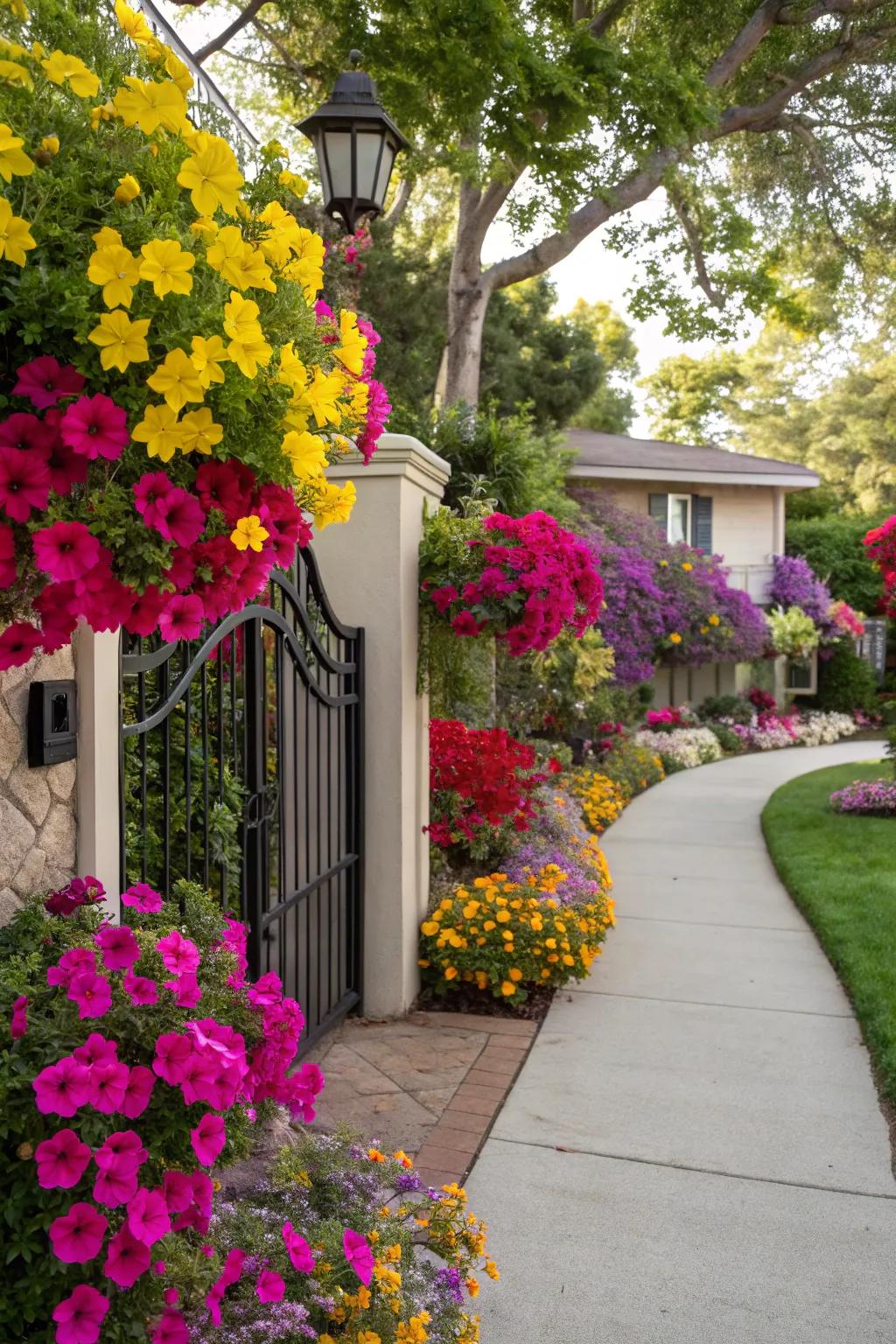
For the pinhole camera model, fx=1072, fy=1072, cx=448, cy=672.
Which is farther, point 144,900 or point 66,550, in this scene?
point 144,900

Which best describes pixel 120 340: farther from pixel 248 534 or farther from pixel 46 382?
pixel 248 534

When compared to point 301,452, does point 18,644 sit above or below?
below

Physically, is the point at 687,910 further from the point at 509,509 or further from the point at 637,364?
the point at 637,364

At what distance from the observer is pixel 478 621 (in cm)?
471

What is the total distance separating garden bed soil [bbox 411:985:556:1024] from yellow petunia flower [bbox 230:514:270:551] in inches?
153

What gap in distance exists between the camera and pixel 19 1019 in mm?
1705

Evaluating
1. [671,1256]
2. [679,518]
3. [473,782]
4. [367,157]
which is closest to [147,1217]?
[671,1256]

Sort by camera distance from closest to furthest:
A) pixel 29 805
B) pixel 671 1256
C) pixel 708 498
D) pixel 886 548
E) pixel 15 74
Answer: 1. pixel 15 74
2. pixel 29 805
3. pixel 671 1256
4. pixel 886 548
5. pixel 708 498

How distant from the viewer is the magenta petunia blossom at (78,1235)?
59.5 inches

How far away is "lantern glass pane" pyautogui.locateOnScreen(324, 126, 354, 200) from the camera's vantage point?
5652 mm

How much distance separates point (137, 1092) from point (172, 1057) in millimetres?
67

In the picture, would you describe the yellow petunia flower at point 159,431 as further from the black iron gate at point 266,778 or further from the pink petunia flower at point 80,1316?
the black iron gate at point 266,778

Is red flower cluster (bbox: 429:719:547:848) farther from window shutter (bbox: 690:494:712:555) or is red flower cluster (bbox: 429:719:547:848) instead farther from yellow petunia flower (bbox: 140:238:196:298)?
window shutter (bbox: 690:494:712:555)

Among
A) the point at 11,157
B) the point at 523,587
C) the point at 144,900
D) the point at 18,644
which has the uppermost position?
the point at 11,157
